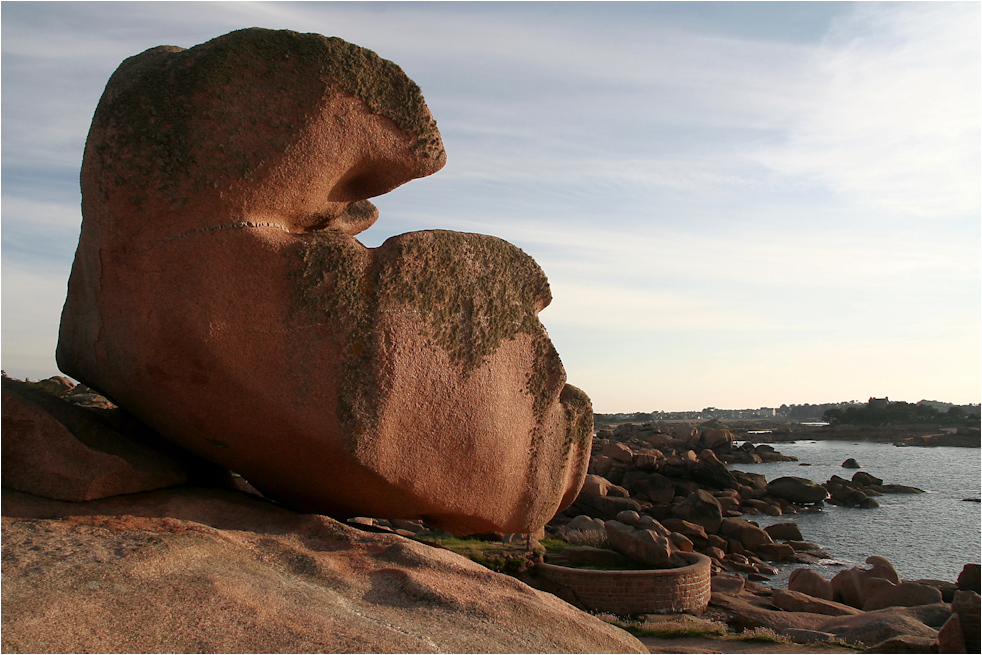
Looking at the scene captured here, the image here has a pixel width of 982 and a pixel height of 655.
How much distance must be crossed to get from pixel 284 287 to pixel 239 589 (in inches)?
69.6

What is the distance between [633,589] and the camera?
12.5 m

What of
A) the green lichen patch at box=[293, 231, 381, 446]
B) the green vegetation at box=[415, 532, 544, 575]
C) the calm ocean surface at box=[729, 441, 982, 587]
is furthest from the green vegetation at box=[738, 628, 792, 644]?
the green lichen patch at box=[293, 231, 381, 446]

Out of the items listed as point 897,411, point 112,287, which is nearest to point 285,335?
point 112,287

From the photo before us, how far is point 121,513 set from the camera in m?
4.62

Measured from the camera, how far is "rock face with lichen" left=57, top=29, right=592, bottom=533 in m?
4.55

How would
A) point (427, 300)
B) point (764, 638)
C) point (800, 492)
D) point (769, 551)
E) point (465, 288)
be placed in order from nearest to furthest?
point (427, 300) < point (465, 288) < point (764, 638) < point (769, 551) < point (800, 492)

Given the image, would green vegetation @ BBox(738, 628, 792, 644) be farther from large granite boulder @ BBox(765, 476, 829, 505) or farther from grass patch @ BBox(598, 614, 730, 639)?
large granite boulder @ BBox(765, 476, 829, 505)

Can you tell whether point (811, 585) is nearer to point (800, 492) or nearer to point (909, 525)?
point (909, 525)

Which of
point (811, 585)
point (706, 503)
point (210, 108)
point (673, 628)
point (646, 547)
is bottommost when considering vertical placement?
point (811, 585)

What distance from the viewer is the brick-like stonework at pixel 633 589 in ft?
40.7

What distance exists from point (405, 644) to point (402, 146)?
3268 millimetres

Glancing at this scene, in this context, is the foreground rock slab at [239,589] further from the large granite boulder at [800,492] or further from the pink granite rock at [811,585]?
the large granite boulder at [800,492]

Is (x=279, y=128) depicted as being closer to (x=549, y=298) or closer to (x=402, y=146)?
(x=402, y=146)

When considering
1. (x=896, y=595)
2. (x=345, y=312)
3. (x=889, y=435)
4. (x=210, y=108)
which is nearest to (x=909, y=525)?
(x=896, y=595)
